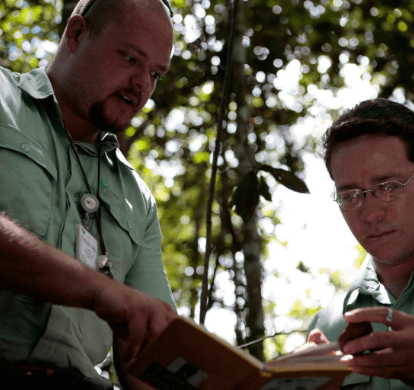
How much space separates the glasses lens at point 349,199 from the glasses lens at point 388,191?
2.9 inches

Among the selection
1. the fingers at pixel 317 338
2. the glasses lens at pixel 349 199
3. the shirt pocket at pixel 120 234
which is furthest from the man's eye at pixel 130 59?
the fingers at pixel 317 338

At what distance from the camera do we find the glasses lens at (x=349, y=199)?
6.90ft

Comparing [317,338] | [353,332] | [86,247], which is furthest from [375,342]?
[86,247]

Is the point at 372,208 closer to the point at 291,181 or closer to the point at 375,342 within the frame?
the point at 291,181

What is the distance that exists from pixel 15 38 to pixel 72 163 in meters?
4.39

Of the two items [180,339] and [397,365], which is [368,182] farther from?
[180,339]

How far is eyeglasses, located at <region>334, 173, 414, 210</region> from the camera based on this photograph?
2.04 metres

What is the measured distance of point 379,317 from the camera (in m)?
1.44

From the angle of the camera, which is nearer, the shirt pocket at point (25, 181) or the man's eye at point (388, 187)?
the shirt pocket at point (25, 181)

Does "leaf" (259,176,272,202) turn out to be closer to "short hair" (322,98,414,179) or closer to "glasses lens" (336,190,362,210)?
"short hair" (322,98,414,179)

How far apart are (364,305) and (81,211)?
1.24 meters

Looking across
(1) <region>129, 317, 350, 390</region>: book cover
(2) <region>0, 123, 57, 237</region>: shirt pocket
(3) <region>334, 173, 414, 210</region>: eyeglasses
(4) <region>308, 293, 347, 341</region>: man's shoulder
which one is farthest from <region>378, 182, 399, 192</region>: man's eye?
(2) <region>0, 123, 57, 237</region>: shirt pocket

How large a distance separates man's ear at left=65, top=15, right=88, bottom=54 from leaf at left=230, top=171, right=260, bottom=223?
1084 millimetres

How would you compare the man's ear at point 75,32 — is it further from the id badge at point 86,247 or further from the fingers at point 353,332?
the fingers at point 353,332
